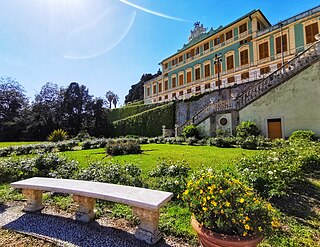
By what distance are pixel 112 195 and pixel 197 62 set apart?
2855cm

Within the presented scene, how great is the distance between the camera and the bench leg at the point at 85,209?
A: 10.1 feet

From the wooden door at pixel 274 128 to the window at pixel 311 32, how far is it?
1150cm

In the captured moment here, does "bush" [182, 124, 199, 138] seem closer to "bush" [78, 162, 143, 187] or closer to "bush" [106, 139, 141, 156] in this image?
"bush" [106, 139, 141, 156]

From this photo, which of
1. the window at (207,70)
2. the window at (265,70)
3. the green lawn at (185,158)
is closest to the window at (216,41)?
the window at (207,70)

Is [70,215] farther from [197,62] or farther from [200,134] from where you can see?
[197,62]

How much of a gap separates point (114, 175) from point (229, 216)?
316 cm

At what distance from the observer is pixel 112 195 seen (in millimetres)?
2695

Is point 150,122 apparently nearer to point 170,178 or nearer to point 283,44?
point 283,44

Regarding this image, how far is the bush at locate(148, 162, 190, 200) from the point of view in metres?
3.84

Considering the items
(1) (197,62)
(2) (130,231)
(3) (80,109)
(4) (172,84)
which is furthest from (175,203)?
(3) (80,109)

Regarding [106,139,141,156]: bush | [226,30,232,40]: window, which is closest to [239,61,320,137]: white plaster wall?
[106,139,141,156]: bush

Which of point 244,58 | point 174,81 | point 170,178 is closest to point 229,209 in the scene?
point 170,178

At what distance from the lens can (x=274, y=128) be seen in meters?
12.3

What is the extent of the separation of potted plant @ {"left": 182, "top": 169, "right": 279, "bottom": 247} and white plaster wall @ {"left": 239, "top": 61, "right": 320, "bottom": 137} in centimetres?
1185
